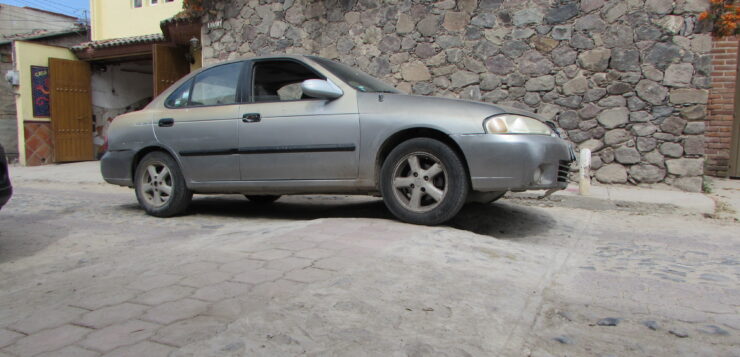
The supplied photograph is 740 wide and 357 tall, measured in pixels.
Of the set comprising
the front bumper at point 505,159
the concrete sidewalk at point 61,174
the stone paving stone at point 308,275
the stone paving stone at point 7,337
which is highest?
the front bumper at point 505,159

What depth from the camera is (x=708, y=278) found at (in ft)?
10.9

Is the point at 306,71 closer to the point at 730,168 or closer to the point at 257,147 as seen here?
the point at 257,147

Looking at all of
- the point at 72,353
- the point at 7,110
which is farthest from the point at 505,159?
the point at 7,110

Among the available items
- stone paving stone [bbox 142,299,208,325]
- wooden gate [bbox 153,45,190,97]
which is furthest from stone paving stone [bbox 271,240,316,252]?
wooden gate [bbox 153,45,190,97]

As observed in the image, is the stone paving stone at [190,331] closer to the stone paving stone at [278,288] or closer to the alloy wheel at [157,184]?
the stone paving stone at [278,288]

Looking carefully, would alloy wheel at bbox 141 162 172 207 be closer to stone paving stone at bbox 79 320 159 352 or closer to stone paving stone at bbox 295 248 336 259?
stone paving stone at bbox 295 248 336 259

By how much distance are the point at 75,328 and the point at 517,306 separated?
2.05 metres

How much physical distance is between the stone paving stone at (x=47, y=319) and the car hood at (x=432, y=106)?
8.64ft

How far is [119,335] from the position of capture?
2.16 metres

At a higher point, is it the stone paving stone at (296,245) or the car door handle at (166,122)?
the car door handle at (166,122)

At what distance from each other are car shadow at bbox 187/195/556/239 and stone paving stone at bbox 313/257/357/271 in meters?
1.85

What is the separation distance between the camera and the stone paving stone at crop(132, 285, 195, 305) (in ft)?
8.36

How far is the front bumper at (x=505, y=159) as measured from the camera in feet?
12.9

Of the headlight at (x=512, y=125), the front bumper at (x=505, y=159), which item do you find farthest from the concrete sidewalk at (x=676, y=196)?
the front bumper at (x=505, y=159)
